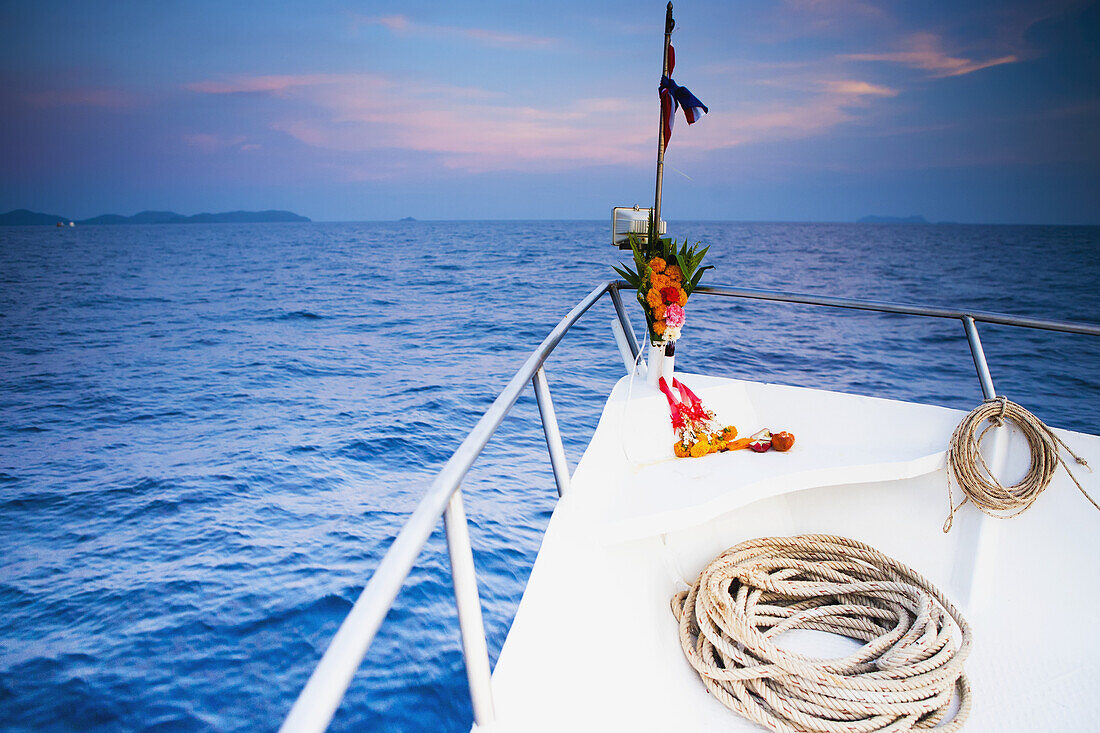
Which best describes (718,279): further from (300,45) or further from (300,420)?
(300,45)

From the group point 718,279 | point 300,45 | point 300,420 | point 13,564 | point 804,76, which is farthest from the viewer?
point 300,45

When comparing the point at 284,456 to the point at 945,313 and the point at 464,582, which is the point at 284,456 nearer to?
the point at 945,313

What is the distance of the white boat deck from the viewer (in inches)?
47.4

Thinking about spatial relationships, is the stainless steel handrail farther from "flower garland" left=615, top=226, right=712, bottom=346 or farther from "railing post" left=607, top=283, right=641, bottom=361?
"flower garland" left=615, top=226, right=712, bottom=346

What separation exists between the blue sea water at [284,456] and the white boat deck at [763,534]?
2501mm

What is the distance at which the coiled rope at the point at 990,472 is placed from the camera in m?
1.60

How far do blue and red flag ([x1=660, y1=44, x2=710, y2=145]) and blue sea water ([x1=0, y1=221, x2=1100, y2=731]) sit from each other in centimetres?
324

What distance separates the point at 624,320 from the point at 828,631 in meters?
1.11

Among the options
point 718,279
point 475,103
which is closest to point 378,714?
point 718,279

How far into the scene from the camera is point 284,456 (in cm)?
685

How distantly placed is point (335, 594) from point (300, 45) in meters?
40.4

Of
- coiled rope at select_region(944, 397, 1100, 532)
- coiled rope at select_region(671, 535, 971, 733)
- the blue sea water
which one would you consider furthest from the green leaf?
the blue sea water

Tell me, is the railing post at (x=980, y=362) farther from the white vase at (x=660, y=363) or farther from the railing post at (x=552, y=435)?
the railing post at (x=552, y=435)

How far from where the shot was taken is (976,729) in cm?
129
